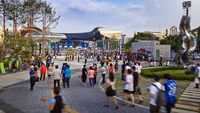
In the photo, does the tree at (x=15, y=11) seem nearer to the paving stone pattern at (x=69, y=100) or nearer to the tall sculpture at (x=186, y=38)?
the tall sculpture at (x=186, y=38)

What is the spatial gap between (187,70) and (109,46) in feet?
304

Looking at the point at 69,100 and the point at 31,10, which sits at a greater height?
the point at 31,10

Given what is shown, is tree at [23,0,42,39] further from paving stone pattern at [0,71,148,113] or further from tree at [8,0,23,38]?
paving stone pattern at [0,71,148,113]

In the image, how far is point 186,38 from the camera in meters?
39.2

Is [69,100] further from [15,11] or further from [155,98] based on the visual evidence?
[15,11]

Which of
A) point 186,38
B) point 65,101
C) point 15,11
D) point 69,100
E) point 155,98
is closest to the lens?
point 155,98

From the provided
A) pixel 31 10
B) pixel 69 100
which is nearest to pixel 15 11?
pixel 31 10

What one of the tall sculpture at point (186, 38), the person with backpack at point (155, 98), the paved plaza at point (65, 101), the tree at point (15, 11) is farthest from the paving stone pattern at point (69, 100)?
the tree at point (15, 11)

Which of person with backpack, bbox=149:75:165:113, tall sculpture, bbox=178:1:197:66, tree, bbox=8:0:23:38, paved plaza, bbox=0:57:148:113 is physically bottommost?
paved plaza, bbox=0:57:148:113

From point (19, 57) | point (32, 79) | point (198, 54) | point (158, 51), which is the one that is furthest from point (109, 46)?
point (32, 79)

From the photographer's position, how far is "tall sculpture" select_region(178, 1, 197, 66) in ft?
126

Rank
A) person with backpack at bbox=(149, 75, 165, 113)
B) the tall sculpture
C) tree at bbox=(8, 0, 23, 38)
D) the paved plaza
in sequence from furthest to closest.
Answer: tree at bbox=(8, 0, 23, 38)
the tall sculpture
the paved plaza
person with backpack at bbox=(149, 75, 165, 113)

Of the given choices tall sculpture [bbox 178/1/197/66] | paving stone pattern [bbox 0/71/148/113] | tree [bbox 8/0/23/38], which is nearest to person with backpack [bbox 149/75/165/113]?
paving stone pattern [bbox 0/71/148/113]

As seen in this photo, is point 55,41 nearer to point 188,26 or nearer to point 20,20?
point 20,20
